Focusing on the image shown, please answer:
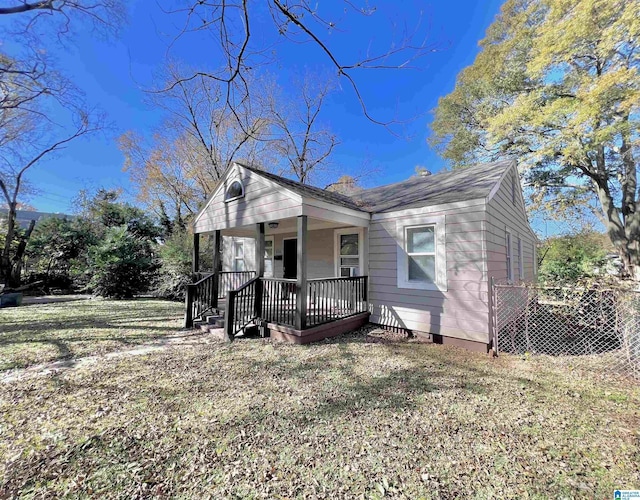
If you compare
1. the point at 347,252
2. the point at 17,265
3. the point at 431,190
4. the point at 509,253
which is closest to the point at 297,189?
the point at 347,252

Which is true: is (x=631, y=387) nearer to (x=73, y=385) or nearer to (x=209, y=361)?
(x=209, y=361)

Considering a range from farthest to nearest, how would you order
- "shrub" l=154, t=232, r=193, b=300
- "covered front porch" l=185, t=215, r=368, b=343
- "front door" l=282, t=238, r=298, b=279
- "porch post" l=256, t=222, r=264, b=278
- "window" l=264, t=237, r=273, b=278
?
"shrub" l=154, t=232, r=193, b=300 → "window" l=264, t=237, r=273, b=278 → "front door" l=282, t=238, r=298, b=279 → "porch post" l=256, t=222, r=264, b=278 → "covered front porch" l=185, t=215, r=368, b=343

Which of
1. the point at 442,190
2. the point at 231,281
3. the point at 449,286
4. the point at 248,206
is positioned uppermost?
the point at 442,190

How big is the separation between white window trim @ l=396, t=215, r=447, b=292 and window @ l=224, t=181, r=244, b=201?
13.0 feet

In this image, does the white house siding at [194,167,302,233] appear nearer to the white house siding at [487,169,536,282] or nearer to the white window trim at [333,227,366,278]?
the white window trim at [333,227,366,278]

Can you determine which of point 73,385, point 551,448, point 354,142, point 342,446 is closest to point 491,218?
point 551,448

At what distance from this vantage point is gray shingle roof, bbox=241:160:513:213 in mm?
5643

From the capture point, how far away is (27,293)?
13.8m

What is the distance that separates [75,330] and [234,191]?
4.85 m

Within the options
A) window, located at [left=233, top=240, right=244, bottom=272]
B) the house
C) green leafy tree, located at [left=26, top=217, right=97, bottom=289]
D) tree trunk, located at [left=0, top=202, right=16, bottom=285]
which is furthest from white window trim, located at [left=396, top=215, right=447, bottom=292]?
tree trunk, located at [left=0, top=202, right=16, bottom=285]

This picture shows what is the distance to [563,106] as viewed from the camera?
368 inches

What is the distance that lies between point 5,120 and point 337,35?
1798 cm

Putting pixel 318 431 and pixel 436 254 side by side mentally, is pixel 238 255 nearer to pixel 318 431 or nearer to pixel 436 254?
pixel 436 254

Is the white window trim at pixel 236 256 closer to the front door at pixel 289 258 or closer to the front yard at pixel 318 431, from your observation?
the front door at pixel 289 258
